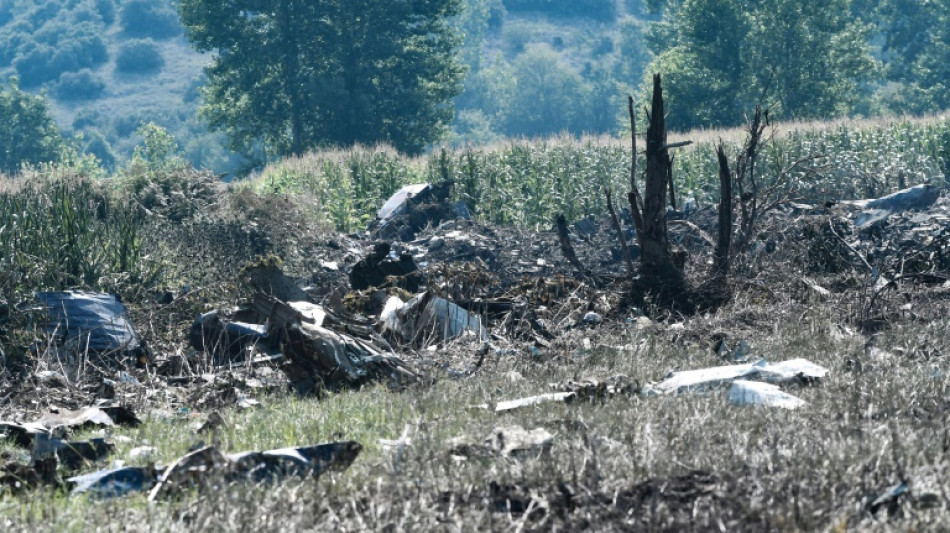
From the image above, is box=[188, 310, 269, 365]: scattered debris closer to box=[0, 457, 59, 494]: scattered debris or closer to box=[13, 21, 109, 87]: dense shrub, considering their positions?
box=[0, 457, 59, 494]: scattered debris

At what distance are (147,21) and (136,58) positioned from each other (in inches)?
390

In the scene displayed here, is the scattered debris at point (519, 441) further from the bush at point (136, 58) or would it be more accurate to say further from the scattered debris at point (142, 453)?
the bush at point (136, 58)

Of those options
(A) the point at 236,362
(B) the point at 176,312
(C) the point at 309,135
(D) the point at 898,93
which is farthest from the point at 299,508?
(D) the point at 898,93

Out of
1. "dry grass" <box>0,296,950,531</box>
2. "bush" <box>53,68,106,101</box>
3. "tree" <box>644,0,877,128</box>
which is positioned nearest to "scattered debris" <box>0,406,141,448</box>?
"dry grass" <box>0,296,950,531</box>

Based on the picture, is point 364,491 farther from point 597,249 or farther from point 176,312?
point 597,249

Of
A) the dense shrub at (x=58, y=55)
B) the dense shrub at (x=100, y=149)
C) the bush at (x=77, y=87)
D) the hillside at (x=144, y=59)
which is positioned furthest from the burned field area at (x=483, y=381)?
the dense shrub at (x=58, y=55)

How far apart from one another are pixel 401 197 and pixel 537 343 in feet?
30.5

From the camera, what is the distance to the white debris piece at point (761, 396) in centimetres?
488

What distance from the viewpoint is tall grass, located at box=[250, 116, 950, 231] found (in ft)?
62.3

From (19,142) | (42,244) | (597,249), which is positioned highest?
(42,244)

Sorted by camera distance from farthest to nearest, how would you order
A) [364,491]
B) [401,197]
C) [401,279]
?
[401,197], [401,279], [364,491]

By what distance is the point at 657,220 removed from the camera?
927 centimetres

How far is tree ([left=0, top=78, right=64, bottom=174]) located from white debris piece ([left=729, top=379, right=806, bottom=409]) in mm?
57756

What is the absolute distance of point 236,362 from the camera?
302 inches
